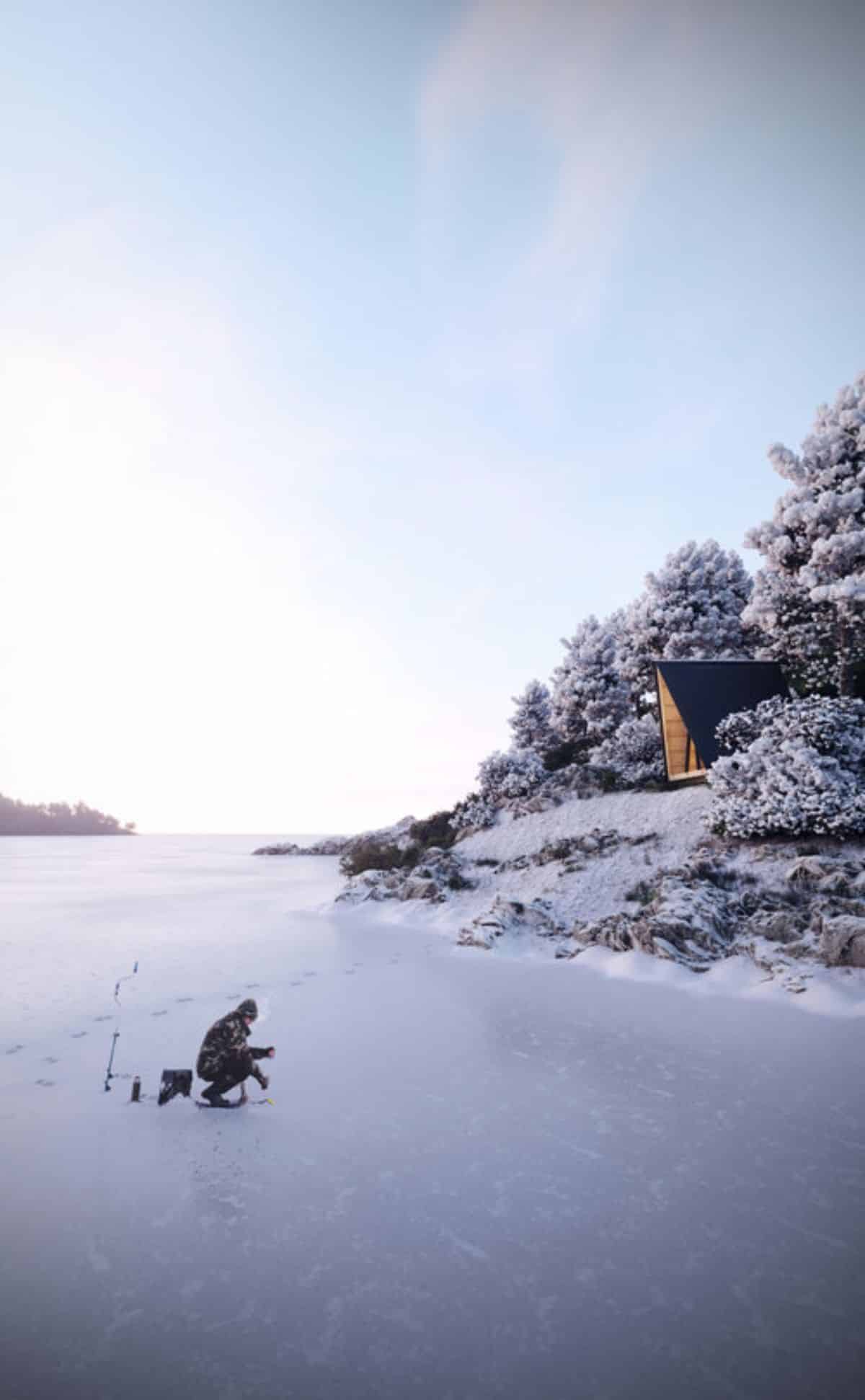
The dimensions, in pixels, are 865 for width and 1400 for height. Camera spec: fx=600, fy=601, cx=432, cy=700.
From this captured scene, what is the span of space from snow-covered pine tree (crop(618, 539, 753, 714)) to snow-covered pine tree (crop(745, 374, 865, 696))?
23.4 feet

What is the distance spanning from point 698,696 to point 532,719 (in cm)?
1671

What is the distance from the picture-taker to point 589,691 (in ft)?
119

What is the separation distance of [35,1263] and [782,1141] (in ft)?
20.2

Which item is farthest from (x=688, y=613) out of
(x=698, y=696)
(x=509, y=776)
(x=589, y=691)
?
(x=509, y=776)

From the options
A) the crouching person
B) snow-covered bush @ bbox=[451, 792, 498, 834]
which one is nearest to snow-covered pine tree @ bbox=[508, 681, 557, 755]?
snow-covered bush @ bbox=[451, 792, 498, 834]

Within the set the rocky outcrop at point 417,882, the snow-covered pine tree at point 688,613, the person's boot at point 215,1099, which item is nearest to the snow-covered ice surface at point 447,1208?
the person's boot at point 215,1099

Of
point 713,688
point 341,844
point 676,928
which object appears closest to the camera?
point 676,928

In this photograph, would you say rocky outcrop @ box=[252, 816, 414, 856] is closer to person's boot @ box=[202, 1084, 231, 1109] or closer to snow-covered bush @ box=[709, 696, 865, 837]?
snow-covered bush @ box=[709, 696, 865, 837]

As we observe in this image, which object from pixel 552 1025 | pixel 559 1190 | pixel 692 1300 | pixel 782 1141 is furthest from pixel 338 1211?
pixel 552 1025

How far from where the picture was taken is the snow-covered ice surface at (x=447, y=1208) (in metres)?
3.40

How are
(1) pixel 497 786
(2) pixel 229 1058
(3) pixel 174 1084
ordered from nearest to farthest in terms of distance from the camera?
1. (3) pixel 174 1084
2. (2) pixel 229 1058
3. (1) pixel 497 786

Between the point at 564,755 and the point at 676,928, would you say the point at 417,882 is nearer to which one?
the point at 676,928

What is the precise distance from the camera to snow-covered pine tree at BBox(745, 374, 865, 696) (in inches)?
805

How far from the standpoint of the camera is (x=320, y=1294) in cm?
386
